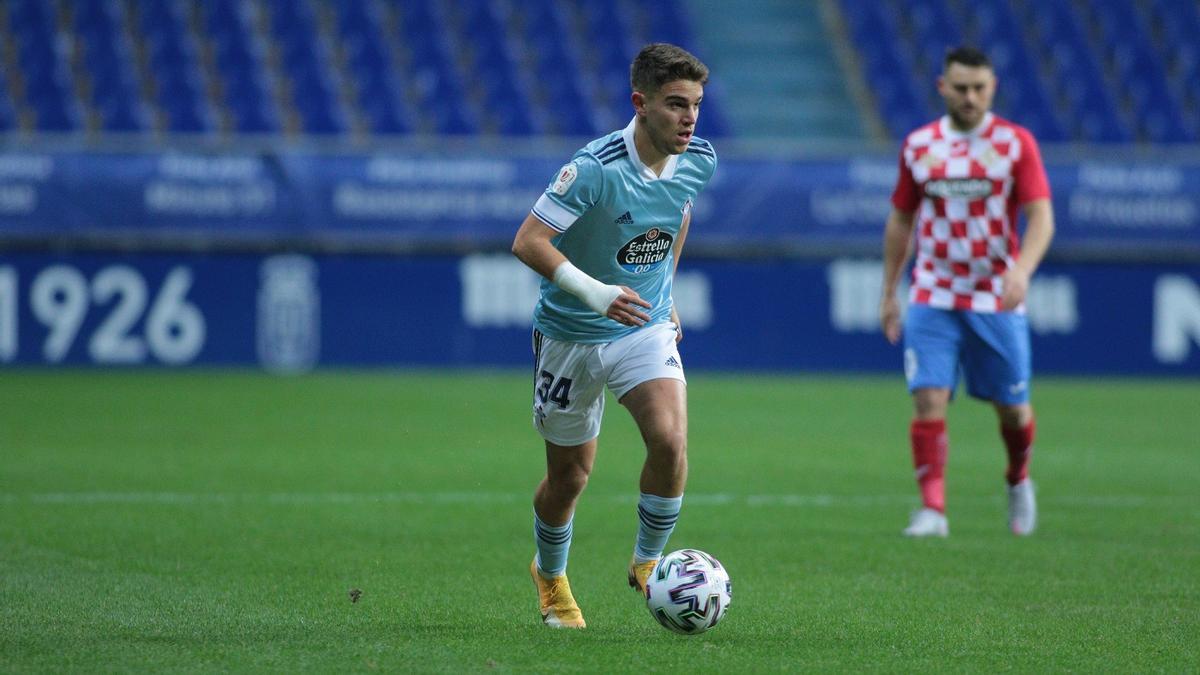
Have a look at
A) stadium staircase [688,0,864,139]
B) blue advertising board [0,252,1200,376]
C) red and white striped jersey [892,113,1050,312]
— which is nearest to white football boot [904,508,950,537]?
red and white striped jersey [892,113,1050,312]

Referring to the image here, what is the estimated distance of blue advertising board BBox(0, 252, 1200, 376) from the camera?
17828 millimetres

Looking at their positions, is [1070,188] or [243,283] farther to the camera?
[1070,188]

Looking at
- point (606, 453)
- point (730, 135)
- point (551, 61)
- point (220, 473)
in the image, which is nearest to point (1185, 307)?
point (730, 135)

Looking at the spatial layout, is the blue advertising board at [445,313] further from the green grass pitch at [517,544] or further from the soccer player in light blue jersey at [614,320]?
the soccer player in light blue jersey at [614,320]

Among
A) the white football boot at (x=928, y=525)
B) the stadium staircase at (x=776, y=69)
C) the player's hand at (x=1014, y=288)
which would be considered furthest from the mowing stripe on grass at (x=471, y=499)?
the stadium staircase at (x=776, y=69)

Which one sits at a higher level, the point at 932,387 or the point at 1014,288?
the point at 1014,288

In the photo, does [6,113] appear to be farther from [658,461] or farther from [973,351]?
[658,461]

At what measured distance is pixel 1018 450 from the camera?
27.0 ft

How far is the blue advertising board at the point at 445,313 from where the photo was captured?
17.8 m

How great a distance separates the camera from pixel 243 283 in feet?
59.7

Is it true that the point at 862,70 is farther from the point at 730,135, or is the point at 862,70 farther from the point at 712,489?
the point at 712,489

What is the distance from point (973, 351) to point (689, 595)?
3.56 metres

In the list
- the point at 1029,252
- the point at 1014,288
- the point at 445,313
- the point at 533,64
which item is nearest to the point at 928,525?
the point at 1014,288

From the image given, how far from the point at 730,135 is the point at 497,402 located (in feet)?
26.5
